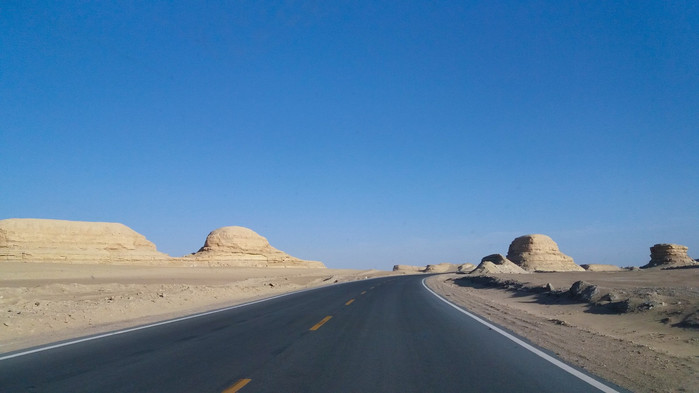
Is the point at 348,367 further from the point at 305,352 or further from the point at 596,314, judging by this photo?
the point at 596,314

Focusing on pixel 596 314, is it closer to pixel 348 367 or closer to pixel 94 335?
pixel 348 367

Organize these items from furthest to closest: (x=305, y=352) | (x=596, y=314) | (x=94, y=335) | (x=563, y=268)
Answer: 1. (x=563, y=268)
2. (x=596, y=314)
3. (x=94, y=335)
4. (x=305, y=352)

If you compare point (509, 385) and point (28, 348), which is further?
point (28, 348)

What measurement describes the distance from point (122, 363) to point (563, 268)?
340ft

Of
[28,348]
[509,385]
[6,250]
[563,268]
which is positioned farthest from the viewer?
[563,268]

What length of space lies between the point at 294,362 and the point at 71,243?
83009 mm

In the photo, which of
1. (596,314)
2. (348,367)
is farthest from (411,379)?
(596,314)

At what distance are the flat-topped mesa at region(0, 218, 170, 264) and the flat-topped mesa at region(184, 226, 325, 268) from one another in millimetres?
14220

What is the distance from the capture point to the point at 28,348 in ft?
32.9

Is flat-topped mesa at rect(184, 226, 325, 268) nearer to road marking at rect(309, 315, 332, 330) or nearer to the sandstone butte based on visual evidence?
the sandstone butte

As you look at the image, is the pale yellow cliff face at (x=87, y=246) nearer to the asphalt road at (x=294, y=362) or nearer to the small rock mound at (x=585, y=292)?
the asphalt road at (x=294, y=362)

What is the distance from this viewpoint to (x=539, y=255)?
98.0 metres

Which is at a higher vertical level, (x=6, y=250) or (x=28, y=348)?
(x=6, y=250)

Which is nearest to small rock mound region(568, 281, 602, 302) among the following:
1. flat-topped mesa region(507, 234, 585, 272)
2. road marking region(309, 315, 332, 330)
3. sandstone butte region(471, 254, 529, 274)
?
road marking region(309, 315, 332, 330)
